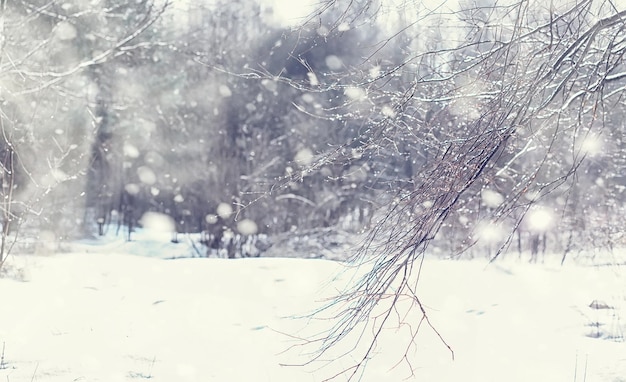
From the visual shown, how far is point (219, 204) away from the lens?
16.1 m

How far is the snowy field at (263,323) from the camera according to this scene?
4496mm

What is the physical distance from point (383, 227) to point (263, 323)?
2.47 metres

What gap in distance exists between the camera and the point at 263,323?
19.1 feet

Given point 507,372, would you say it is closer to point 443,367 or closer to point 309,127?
point 443,367

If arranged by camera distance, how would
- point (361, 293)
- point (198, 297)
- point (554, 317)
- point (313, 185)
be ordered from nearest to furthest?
point (361, 293)
point (554, 317)
point (198, 297)
point (313, 185)

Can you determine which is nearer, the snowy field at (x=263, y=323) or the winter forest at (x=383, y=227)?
the winter forest at (x=383, y=227)

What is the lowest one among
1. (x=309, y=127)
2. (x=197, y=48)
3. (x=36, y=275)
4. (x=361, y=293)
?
(x=36, y=275)

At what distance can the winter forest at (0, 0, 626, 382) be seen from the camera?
348cm

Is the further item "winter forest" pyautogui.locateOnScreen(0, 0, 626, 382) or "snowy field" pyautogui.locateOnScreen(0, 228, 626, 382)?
"snowy field" pyautogui.locateOnScreen(0, 228, 626, 382)

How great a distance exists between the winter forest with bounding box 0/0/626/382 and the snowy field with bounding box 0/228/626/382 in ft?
0.09

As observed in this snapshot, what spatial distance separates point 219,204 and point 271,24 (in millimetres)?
7805

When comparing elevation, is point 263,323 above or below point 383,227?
below

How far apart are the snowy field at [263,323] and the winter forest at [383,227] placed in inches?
1.1

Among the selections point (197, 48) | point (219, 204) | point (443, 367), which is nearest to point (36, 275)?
point (443, 367)
